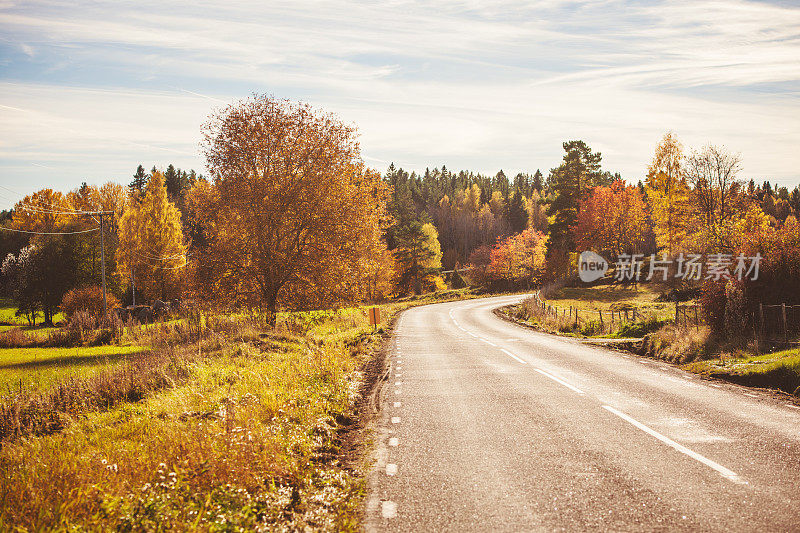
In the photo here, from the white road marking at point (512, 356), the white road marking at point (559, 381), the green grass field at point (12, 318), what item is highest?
the white road marking at point (559, 381)

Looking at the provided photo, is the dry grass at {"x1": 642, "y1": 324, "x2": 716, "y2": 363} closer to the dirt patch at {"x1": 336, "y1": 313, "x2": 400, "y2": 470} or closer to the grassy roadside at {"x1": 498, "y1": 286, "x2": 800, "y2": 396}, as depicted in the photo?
the grassy roadside at {"x1": 498, "y1": 286, "x2": 800, "y2": 396}

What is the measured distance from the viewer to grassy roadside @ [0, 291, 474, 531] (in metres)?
4.66

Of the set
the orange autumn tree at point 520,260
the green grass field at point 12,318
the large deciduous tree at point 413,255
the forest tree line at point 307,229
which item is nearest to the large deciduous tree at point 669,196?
the forest tree line at point 307,229

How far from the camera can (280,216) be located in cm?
2523

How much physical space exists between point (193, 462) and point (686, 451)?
595cm

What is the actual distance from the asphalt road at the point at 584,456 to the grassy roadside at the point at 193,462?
30.0 inches

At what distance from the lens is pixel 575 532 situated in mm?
4465

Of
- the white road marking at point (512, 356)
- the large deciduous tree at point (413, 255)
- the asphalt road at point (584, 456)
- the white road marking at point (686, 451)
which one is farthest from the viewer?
the large deciduous tree at point (413, 255)

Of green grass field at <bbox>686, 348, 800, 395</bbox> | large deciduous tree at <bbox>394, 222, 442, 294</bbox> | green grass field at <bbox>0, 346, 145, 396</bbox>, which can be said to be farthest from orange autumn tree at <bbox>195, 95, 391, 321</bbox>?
large deciduous tree at <bbox>394, 222, 442, 294</bbox>

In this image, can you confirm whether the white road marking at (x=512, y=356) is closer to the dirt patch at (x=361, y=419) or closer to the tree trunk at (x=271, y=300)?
the dirt patch at (x=361, y=419)

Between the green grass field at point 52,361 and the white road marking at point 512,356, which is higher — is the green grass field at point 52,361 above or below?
below

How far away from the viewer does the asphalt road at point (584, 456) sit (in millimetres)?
4801

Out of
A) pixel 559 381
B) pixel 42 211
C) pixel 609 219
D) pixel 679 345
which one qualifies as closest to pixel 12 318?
pixel 42 211

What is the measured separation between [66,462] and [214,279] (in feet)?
65.7
